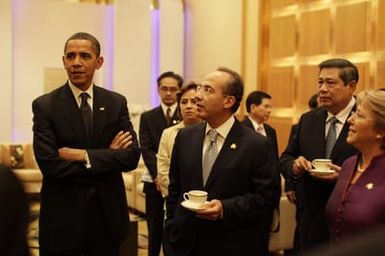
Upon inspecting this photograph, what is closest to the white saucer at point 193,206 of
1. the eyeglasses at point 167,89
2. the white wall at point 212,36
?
the eyeglasses at point 167,89

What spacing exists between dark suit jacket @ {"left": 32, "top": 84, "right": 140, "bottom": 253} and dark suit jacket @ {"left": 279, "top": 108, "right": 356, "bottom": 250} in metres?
1.06

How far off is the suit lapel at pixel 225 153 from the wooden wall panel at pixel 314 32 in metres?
4.08

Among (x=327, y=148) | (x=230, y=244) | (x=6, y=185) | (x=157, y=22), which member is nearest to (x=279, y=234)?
(x=327, y=148)

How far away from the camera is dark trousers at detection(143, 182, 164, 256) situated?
4379 mm

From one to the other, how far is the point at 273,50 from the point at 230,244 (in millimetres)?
5205

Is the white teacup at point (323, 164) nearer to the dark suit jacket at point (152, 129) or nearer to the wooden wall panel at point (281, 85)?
the dark suit jacket at point (152, 129)

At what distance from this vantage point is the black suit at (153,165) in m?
4.38

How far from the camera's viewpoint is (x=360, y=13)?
19.8 feet

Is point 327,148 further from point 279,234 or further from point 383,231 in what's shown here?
point 383,231

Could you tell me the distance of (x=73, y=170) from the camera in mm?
2805

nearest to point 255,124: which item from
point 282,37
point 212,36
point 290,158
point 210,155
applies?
point 282,37

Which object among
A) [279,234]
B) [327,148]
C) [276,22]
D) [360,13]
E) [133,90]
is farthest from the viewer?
[133,90]

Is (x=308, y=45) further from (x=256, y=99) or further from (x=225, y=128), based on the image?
(x=225, y=128)

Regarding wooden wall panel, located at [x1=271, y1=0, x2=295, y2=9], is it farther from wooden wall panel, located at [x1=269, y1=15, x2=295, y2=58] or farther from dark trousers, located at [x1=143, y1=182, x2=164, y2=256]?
dark trousers, located at [x1=143, y1=182, x2=164, y2=256]
